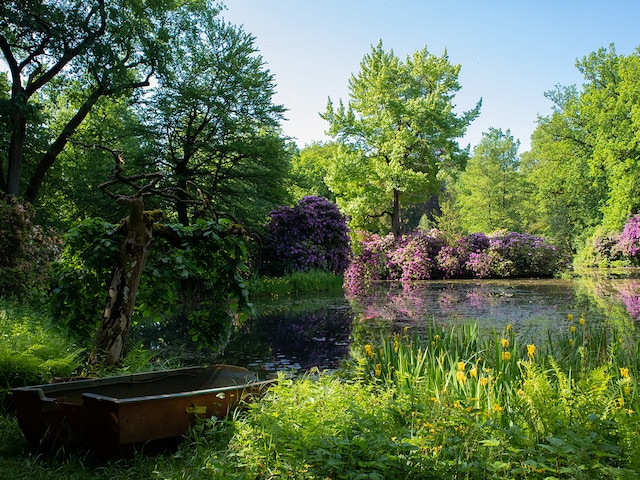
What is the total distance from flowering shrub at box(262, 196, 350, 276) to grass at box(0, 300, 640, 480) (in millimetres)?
14206

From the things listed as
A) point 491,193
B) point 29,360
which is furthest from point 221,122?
point 491,193

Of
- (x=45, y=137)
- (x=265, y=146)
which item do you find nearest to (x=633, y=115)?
(x=265, y=146)

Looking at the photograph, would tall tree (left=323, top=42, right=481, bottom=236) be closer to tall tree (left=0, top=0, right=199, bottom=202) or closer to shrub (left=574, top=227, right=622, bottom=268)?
shrub (left=574, top=227, right=622, bottom=268)

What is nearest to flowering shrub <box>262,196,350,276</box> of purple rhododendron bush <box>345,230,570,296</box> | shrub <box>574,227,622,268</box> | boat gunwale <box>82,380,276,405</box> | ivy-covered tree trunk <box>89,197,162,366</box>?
purple rhododendron bush <box>345,230,570,296</box>

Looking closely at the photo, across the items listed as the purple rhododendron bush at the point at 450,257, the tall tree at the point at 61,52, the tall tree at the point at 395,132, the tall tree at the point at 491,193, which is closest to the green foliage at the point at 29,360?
the tall tree at the point at 61,52

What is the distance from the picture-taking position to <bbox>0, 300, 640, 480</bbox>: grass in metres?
2.43

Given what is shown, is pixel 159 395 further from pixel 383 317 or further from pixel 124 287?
pixel 383 317

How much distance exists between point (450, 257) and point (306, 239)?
925 centimetres

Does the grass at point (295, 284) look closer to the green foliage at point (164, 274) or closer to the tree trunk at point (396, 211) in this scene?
the green foliage at point (164, 274)

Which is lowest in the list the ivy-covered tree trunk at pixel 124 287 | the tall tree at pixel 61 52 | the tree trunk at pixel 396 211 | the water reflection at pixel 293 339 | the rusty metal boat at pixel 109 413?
the water reflection at pixel 293 339

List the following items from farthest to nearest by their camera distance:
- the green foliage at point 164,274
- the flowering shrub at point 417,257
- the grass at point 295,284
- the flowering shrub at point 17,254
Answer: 1. the flowering shrub at point 417,257
2. the grass at point 295,284
3. the flowering shrub at point 17,254
4. the green foliage at point 164,274

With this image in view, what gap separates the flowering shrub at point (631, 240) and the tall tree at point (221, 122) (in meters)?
22.1

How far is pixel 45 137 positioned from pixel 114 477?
15.1 metres

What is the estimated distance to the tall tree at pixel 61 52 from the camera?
13.0 meters
